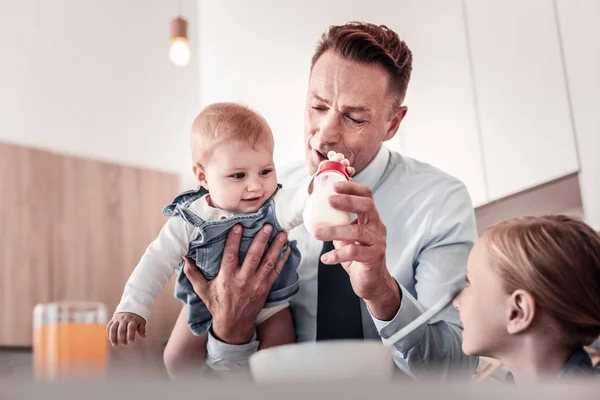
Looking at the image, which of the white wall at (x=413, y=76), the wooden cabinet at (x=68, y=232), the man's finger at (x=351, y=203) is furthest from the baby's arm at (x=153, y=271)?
the wooden cabinet at (x=68, y=232)

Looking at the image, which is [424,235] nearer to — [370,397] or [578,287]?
[578,287]

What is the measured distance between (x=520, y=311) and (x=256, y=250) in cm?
46

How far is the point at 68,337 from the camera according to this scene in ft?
2.90

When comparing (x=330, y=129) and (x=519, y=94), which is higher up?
(x=519, y=94)

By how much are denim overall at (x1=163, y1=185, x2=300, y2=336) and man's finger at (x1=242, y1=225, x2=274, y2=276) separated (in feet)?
0.05

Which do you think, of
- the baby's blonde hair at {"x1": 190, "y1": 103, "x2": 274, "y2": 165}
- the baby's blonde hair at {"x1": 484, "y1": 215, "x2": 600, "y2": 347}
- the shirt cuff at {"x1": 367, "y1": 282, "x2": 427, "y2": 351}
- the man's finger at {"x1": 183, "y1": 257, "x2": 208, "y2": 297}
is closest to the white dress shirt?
the shirt cuff at {"x1": 367, "y1": 282, "x2": 427, "y2": 351}

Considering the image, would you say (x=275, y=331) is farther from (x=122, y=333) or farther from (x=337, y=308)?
(x=122, y=333)

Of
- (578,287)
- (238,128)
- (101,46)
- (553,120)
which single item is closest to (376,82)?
(238,128)

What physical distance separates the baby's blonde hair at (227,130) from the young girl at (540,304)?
461 mm

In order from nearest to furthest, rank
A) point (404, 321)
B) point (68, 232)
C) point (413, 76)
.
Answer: point (404, 321)
point (413, 76)
point (68, 232)

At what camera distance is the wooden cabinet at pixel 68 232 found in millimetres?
3107

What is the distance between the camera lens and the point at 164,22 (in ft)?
13.8

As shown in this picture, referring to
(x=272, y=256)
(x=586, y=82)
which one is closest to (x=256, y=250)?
(x=272, y=256)

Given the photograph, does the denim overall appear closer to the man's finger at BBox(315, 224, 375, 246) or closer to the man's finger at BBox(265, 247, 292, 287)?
the man's finger at BBox(265, 247, 292, 287)
